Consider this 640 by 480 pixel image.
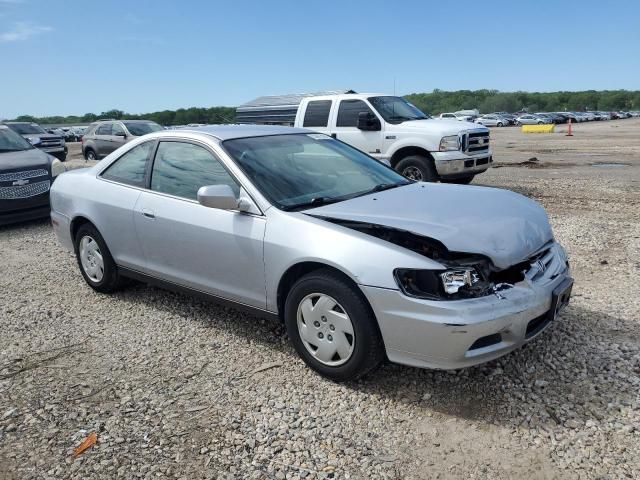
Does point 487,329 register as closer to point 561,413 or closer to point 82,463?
point 561,413

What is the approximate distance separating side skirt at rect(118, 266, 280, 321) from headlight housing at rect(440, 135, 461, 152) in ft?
20.9

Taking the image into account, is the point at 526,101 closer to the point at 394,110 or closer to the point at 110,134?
the point at 110,134

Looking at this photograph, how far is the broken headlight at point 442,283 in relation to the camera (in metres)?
2.94

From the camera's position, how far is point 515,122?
226 feet

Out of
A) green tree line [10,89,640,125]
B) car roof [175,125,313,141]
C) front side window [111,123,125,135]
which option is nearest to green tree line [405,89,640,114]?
green tree line [10,89,640,125]

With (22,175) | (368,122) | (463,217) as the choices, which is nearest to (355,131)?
(368,122)

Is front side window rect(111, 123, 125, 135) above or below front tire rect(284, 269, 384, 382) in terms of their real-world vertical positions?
above

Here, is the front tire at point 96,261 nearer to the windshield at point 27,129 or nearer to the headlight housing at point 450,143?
the headlight housing at point 450,143

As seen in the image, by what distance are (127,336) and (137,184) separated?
1286 mm

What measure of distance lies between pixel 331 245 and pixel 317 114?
7.97 meters

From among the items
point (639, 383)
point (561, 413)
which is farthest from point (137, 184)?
point (639, 383)

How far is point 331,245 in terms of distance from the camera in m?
3.22

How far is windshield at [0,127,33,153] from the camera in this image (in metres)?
9.23

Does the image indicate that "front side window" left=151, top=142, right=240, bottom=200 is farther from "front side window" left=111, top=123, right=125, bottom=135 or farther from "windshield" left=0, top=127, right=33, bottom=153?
"front side window" left=111, top=123, right=125, bottom=135
